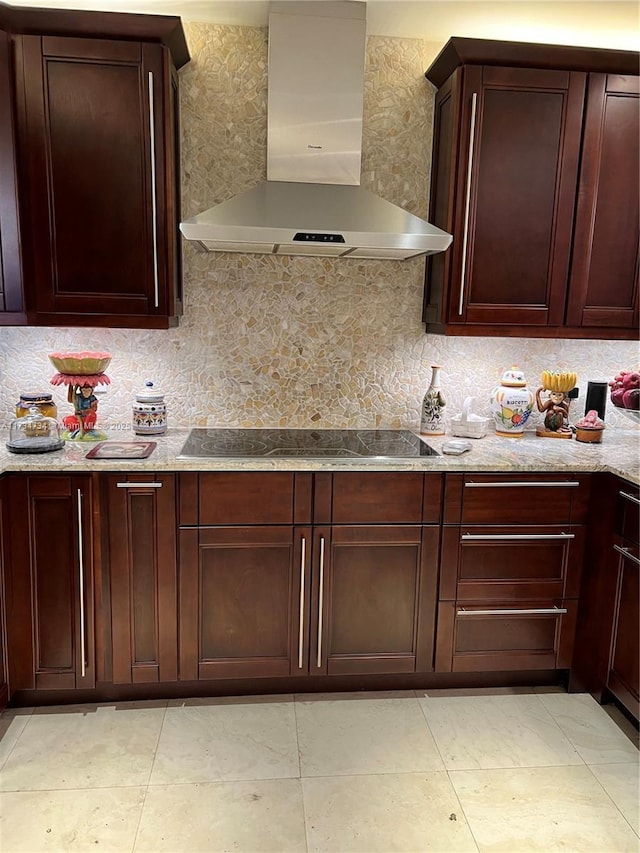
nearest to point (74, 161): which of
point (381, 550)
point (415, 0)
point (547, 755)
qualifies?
point (415, 0)

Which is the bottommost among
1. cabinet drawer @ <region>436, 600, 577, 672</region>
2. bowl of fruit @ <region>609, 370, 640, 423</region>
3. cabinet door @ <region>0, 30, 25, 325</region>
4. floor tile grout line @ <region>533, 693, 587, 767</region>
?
floor tile grout line @ <region>533, 693, 587, 767</region>

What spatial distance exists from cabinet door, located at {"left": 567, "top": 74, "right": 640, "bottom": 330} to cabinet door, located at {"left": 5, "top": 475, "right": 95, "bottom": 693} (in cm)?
208

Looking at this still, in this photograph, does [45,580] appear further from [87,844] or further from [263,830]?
[263,830]

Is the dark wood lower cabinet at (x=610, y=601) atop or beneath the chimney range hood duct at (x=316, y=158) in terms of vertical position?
beneath

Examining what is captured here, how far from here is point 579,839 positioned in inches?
72.8

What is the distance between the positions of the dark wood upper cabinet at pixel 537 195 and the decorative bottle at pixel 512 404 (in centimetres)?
24

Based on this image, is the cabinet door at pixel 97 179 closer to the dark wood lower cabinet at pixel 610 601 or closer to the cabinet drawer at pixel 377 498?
the cabinet drawer at pixel 377 498

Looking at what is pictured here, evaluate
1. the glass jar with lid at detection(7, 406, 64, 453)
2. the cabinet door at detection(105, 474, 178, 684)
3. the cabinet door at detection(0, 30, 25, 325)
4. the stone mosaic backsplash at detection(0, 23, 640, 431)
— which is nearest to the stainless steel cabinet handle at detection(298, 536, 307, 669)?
the cabinet door at detection(105, 474, 178, 684)

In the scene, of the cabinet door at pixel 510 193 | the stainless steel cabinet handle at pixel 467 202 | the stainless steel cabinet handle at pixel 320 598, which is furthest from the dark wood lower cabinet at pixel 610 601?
the stainless steel cabinet handle at pixel 320 598

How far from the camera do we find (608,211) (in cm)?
258

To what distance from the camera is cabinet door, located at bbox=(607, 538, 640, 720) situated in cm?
223

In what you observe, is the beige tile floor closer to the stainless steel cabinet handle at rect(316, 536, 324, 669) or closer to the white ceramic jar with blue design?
the stainless steel cabinet handle at rect(316, 536, 324, 669)

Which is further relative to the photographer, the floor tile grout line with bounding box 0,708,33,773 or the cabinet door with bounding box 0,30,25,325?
the cabinet door with bounding box 0,30,25,325

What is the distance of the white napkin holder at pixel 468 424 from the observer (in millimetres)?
2734
